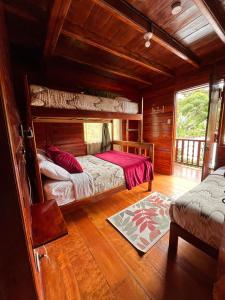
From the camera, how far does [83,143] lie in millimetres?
3383

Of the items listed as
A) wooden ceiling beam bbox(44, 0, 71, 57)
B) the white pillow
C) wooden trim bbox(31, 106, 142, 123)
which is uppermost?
wooden ceiling beam bbox(44, 0, 71, 57)

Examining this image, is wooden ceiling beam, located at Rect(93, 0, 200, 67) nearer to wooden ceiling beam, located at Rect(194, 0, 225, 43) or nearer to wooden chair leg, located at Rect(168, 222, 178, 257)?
wooden ceiling beam, located at Rect(194, 0, 225, 43)

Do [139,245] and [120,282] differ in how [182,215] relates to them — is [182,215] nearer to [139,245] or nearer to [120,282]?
[139,245]

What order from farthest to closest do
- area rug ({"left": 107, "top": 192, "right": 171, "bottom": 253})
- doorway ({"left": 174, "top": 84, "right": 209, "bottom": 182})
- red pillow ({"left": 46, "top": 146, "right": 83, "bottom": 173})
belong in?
1. doorway ({"left": 174, "top": 84, "right": 209, "bottom": 182})
2. red pillow ({"left": 46, "top": 146, "right": 83, "bottom": 173})
3. area rug ({"left": 107, "top": 192, "right": 171, "bottom": 253})

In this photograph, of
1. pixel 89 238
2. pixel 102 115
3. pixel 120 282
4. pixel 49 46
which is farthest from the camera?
pixel 102 115

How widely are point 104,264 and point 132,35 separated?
9.23ft

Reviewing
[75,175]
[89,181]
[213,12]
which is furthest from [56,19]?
[89,181]

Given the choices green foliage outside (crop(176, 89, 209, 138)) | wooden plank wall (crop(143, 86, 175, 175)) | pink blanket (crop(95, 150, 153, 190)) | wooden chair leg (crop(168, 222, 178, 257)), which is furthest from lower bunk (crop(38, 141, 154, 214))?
green foliage outside (crop(176, 89, 209, 138))

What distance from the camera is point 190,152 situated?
14.8ft

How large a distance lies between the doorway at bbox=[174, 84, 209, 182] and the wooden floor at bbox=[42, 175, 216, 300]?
2532mm

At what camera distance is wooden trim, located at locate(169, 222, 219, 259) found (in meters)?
1.09

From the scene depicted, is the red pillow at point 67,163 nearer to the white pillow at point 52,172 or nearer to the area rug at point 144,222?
the white pillow at point 52,172

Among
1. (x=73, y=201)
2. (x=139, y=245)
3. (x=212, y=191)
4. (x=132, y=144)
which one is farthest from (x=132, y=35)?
(x=139, y=245)

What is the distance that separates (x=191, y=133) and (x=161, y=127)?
325cm
